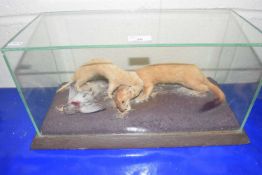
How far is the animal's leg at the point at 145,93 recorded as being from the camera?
964mm

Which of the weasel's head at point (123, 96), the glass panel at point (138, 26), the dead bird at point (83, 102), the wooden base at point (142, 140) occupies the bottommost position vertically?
the wooden base at point (142, 140)

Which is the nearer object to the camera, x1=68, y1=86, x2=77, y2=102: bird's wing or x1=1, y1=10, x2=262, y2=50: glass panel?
x1=1, y1=10, x2=262, y2=50: glass panel

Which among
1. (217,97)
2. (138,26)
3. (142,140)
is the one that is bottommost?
(142,140)

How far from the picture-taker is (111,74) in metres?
0.92

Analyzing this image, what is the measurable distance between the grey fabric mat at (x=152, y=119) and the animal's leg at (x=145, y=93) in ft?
0.08

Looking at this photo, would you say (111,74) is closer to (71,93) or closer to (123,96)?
(123,96)

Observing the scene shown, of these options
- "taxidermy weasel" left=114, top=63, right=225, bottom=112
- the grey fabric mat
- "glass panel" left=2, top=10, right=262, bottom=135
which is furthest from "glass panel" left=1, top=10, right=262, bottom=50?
the grey fabric mat

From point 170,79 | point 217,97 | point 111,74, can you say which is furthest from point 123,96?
point 217,97

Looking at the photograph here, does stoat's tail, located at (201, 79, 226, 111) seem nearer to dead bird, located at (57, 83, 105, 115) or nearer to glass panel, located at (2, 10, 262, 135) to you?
glass panel, located at (2, 10, 262, 135)

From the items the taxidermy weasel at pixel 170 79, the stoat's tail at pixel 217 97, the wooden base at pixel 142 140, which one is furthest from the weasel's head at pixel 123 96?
the stoat's tail at pixel 217 97

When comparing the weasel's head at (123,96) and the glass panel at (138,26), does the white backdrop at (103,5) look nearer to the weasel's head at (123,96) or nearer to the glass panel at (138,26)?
the glass panel at (138,26)

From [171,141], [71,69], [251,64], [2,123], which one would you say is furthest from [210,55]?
[2,123]

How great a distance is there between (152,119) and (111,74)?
23 cm

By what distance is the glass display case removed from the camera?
91 centimetres
